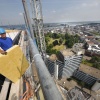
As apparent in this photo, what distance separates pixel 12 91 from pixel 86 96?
1316cm

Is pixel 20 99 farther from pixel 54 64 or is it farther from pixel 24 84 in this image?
pixel 54 64

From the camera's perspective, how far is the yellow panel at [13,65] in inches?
94.9

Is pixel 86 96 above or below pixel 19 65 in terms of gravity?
below

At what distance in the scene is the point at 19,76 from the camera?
2.74 meters

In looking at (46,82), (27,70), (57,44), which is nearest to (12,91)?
(27,70)

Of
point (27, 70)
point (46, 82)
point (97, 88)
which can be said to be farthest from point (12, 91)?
point (97, 88)

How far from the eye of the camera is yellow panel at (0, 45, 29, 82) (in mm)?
2410

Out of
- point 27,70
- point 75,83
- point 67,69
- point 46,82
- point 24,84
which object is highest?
point 46,82

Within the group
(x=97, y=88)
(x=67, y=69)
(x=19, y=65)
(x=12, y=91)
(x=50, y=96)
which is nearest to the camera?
(x=50, y=96)

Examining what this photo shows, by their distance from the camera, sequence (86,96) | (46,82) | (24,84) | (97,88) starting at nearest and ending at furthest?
(46,82) → (24,84) → (86,96) → (97,88)

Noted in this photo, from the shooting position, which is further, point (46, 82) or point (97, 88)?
point (97, 88)

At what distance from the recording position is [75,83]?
755 inches

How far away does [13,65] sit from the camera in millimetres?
2609

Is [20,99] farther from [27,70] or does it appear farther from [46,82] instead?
[46,82]
